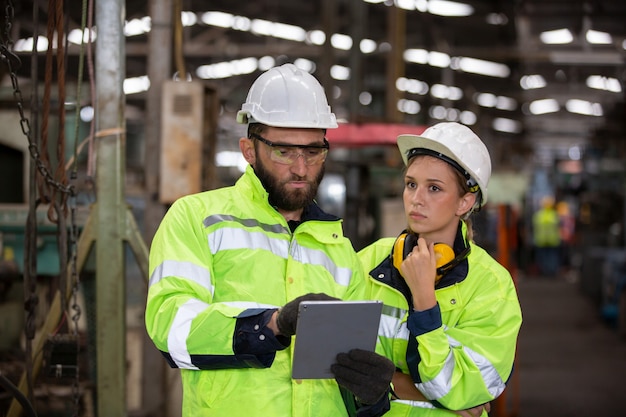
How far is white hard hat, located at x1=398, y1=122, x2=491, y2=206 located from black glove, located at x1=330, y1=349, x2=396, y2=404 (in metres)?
0.80

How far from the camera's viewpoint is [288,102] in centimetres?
256

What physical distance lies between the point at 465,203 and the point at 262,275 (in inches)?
32.2

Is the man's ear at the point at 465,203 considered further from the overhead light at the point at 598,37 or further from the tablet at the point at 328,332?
the overhead light at the point at 598,37

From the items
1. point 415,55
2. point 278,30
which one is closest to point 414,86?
point 415,55

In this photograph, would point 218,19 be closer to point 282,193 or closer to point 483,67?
point 483,67

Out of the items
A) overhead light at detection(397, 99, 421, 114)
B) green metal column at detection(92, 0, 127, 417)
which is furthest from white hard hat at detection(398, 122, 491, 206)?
overhead light at detection(397, 99, 421, 114)

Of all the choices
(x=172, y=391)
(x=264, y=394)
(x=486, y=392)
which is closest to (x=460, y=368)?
(x=486, y=392)

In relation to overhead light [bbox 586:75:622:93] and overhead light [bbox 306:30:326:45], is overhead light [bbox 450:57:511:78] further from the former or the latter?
overhead light [bbox 306:30:326:45]

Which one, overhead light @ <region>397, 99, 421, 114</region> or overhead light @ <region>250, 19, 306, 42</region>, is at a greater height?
overhead light @ <region>250, 19, 306, 42</region>

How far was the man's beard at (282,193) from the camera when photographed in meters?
2.51

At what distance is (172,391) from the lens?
18.2 feet

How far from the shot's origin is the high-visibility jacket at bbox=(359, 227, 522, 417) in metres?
2.50

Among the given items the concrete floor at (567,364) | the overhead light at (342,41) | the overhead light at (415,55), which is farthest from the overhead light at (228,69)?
the concrete floor at (567,364)

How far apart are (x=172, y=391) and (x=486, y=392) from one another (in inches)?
135
